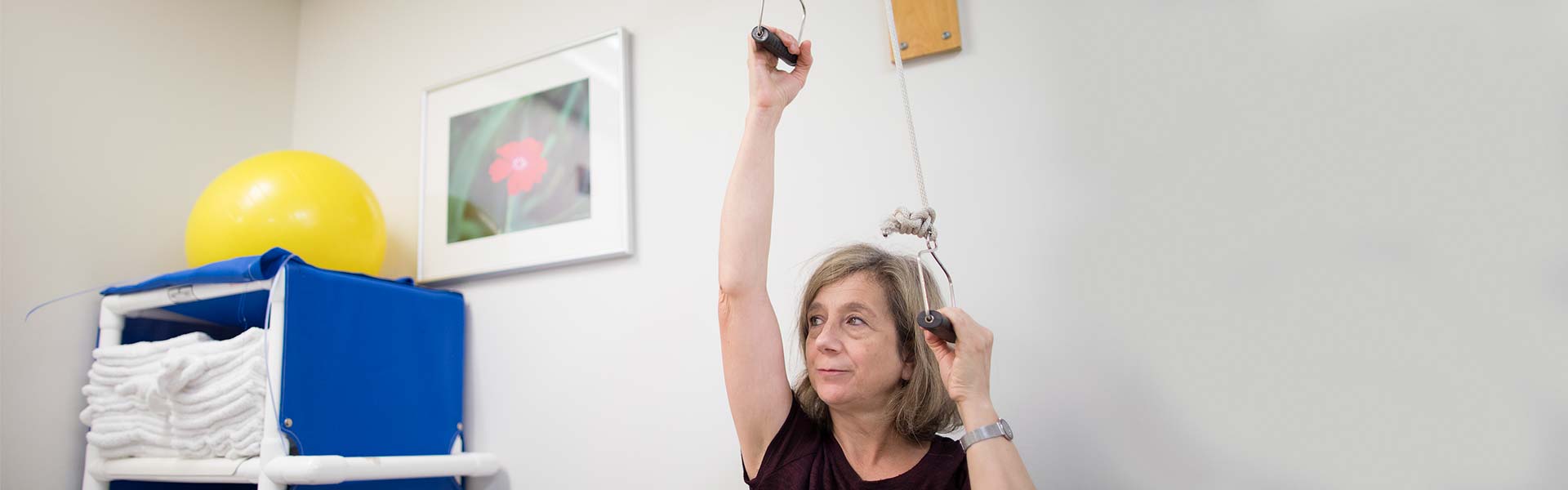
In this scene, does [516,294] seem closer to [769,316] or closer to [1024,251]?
[769,316]

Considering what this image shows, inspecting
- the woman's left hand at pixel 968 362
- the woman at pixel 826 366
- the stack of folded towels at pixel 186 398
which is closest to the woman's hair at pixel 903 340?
the woman at pixel 826 366

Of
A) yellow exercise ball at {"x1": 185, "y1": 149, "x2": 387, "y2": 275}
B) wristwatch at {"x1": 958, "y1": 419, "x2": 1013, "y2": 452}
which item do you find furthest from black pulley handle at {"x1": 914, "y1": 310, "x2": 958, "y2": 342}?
yellow exercise ball at {"x1": 185, "y1": 149, "x2": 387, "y2": 275}

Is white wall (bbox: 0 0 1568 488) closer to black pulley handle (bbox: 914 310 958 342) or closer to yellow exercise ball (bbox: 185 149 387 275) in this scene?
yellow exercise ball (bbox: 185 149 387 275)

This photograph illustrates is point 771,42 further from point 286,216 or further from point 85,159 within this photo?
point 85,159

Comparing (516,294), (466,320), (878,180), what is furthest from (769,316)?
(466,320)

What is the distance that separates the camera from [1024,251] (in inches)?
53.1

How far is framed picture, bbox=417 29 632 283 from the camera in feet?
5.60

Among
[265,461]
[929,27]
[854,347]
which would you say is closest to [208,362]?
[265,461]

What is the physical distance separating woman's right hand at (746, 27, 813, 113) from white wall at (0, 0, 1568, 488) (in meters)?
0.33

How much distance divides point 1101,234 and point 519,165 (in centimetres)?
120

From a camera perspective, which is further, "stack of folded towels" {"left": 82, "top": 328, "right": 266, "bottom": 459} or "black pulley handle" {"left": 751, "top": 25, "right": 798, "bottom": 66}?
"stack of folded towels" {"left": 82, "top": 328, "right": 266, "bottom": 459}

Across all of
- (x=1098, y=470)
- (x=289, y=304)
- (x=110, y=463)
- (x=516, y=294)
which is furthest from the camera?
(x=516, y=294)

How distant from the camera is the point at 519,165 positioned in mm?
1831

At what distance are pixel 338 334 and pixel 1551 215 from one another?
1.85 m
